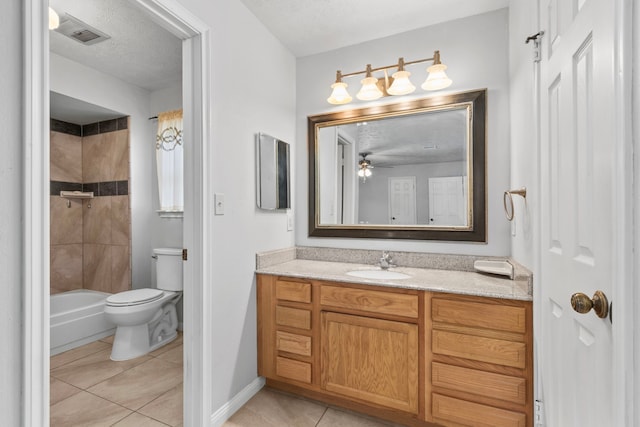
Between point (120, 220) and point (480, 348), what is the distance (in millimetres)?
3295

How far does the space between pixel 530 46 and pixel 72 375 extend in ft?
11.4

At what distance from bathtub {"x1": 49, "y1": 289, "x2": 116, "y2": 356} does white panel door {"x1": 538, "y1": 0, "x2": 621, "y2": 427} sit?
3.33 meters

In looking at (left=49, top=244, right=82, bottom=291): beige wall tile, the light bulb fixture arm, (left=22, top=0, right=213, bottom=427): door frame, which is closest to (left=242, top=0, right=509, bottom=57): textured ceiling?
the light bulb fixture arm

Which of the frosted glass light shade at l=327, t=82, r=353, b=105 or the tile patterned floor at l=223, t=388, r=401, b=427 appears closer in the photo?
the tile patterned floor at l=223, t=388, r=401, b=427

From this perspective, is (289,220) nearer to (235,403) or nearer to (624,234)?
(235,403)

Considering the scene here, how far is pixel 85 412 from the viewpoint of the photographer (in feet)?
5.82

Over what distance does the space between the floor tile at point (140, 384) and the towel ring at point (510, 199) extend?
2379mm

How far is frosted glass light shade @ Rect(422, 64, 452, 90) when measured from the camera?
1.85 meters

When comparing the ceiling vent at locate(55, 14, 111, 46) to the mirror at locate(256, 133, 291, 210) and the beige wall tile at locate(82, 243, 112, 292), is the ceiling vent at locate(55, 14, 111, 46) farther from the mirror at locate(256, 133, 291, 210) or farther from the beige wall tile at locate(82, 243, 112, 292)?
the beige wall tile at locate(82, 243, 112, 292)

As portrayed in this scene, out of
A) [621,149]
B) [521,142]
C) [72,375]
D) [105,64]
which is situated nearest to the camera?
[621,149]

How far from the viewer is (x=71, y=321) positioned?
260 centimetres

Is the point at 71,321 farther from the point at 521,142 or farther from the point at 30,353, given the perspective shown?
the point at 521,142

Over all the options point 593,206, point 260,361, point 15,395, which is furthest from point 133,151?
point 593,206

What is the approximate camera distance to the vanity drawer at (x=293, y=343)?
183cm
